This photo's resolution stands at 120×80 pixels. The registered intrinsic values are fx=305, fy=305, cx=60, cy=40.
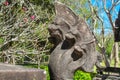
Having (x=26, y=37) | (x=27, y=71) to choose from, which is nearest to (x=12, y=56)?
(x=26, y=37)

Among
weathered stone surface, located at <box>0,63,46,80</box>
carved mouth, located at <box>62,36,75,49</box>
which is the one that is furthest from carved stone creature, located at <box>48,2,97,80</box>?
weathered stone surface, located at <box>0,63,46,80</box>

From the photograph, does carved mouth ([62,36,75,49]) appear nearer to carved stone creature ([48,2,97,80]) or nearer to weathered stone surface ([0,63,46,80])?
carved stone creature ([48,2,97,80])

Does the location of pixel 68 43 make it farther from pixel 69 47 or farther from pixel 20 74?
pixel 20 74

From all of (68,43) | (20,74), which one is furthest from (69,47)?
(20,74)

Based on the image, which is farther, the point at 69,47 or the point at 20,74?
the point at 69,47

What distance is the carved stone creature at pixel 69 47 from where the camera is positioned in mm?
5375

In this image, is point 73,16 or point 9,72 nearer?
point 9,72

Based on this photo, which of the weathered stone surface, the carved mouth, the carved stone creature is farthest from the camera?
the carved mouth

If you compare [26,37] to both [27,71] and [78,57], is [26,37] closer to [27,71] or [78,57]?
[78,57]

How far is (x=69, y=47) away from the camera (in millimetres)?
5543

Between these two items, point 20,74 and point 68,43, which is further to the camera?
point 68,43

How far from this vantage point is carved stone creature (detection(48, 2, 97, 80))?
538 centimetres

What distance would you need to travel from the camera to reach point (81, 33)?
5.50 metres

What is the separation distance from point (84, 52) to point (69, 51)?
10.6 inches
